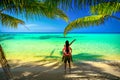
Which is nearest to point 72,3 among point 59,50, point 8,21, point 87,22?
point 87,22

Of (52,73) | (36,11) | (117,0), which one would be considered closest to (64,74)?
(52,73)

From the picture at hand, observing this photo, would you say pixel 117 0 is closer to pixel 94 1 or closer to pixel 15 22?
pixel 94 1

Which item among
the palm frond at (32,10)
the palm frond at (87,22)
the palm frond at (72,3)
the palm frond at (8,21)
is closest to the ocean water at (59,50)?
the palm frond at (87,22)

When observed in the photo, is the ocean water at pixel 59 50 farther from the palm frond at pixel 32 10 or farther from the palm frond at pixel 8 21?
the palm frond at pixel 32 10

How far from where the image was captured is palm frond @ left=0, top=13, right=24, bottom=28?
1148 cm

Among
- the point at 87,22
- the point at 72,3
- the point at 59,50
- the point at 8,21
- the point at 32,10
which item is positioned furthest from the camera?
the point at 59,50

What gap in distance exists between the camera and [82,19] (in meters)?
11.9

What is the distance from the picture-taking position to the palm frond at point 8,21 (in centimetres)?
1148

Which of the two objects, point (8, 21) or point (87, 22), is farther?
point (87, 22)

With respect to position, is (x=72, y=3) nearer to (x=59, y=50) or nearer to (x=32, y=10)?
(x=32, y=10)

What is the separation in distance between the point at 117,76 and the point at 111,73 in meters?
0.97

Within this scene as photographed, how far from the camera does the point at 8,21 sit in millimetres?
11750

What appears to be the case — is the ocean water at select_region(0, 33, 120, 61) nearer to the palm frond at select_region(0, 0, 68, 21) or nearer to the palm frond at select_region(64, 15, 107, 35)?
the palm frond at select_region(64, 15, 107, 35)

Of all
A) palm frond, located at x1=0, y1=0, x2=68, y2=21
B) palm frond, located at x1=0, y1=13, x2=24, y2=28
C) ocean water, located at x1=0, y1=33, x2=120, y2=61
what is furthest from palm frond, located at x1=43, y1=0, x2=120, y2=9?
ocean water, located at x1=0, y1=33, x2=120, y2=61
